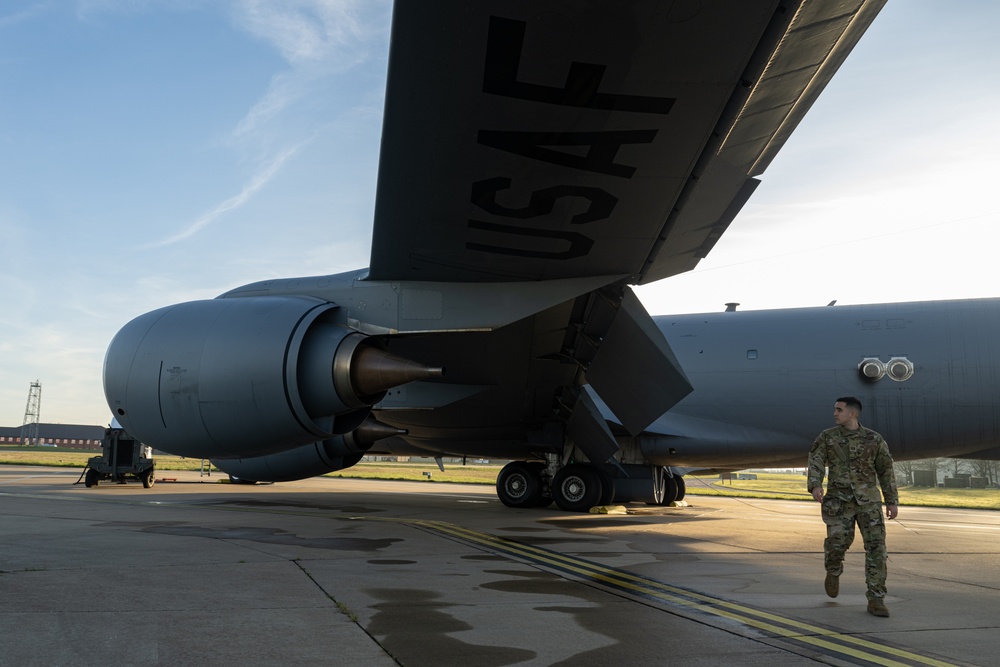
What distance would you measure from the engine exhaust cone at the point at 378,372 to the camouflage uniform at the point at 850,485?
411 cm

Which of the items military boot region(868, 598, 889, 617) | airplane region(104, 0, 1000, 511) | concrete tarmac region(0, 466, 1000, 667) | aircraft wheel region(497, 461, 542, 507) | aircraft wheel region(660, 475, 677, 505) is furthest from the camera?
aircraft wheel region(660, 475, 677, 505)

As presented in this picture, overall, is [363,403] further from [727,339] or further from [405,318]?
[727,339]

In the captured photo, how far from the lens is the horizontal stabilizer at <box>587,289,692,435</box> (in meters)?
9.44

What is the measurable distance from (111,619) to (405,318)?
4.36m

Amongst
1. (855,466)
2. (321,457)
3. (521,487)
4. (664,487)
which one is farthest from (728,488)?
(855,466)

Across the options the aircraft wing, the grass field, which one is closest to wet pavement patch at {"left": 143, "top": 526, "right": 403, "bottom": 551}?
the aircraft wing

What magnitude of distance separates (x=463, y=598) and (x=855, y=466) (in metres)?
3.36

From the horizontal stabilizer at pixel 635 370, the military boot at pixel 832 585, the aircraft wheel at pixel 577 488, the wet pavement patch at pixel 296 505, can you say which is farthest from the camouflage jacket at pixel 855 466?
the wet pavement patch at pixel 296 505

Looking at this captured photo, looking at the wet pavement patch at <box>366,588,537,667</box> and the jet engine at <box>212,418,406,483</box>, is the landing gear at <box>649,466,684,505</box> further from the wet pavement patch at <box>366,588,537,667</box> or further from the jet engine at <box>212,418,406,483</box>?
the wet pavement patch at <box>366,588,537,667</box>

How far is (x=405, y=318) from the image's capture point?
8.03 m

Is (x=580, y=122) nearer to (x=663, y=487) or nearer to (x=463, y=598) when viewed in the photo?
(x=463, y=598)

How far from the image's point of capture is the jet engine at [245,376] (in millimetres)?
7324

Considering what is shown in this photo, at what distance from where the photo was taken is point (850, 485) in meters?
5.73

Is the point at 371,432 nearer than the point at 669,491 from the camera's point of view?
Yes
